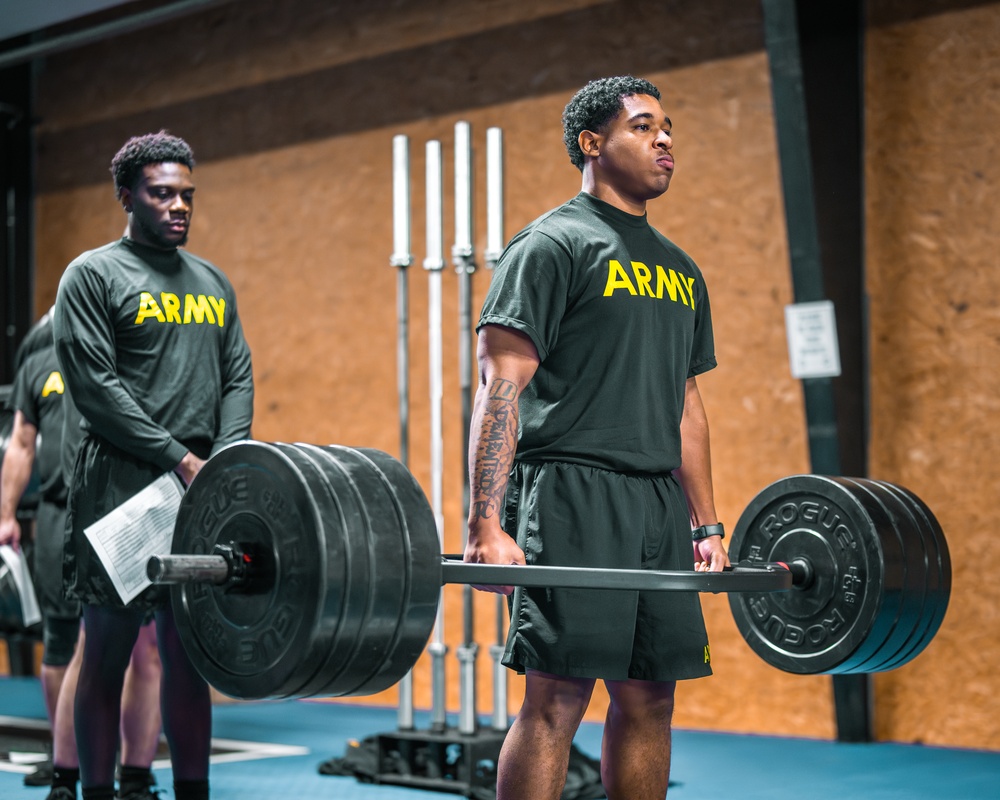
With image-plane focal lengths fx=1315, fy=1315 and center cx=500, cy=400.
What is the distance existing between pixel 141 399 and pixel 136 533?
11.2 inches

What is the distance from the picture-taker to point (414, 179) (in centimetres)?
557

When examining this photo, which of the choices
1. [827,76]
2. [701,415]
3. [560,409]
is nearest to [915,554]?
[701,415]

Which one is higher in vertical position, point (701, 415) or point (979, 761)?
point (701, 415)

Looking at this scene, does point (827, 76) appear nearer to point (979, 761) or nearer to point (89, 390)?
point (979, 761)

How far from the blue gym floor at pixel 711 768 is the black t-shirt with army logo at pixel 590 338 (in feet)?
5.59

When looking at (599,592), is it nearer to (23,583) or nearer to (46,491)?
(46,491)

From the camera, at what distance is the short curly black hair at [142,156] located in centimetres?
281

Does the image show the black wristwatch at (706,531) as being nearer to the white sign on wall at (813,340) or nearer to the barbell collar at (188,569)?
the barbell collar at (188,569)

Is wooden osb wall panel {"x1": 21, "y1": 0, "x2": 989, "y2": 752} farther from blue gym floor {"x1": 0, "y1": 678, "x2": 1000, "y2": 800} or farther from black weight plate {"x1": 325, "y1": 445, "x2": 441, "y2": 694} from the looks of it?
black weight plate {"x1": 325, "y1": 445, "x2": 441, "y2": 694}

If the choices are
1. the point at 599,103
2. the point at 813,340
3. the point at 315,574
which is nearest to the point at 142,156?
the point at 599,103

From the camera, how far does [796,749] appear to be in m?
4.33

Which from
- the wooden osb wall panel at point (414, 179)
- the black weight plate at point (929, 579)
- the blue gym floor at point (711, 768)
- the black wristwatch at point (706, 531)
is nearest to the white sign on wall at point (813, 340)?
the wooden osb wall panel at point (414, 179)

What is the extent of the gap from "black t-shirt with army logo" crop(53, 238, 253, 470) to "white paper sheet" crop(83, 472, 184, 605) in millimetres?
66

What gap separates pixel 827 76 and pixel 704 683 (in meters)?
2.19
